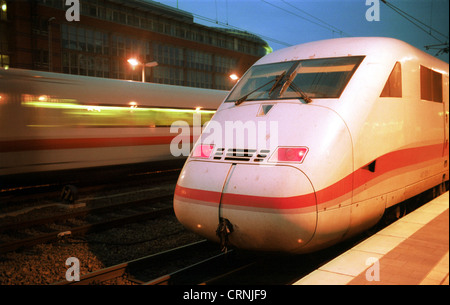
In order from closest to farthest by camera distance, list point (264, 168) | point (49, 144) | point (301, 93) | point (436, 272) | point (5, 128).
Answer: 1. point (436, 272)
2. point (264, 168)
3. point (301, 93)
4. point (5, 128)
5. point (49, 144)

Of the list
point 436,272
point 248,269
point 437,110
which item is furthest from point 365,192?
point 437,110

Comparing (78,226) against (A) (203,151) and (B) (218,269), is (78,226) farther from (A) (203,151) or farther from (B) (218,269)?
(A) (203,151)

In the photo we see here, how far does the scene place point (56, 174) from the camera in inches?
426

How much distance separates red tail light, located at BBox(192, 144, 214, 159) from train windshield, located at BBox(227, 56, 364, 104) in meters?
0.86

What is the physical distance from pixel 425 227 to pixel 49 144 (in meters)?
8.86

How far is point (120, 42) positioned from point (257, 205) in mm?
48128

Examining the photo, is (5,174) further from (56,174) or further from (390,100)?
(390,100)

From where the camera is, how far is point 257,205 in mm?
4055

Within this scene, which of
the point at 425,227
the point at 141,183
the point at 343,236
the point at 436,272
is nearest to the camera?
the point at 436,272

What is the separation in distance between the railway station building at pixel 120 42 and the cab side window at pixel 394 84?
91.9 feet

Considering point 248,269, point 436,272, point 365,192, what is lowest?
point 248,269

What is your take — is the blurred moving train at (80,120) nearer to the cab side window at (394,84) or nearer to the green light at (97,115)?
the green light at (97,115)

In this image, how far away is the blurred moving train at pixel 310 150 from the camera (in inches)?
161

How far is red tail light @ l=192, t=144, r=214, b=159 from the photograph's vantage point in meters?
4.77
